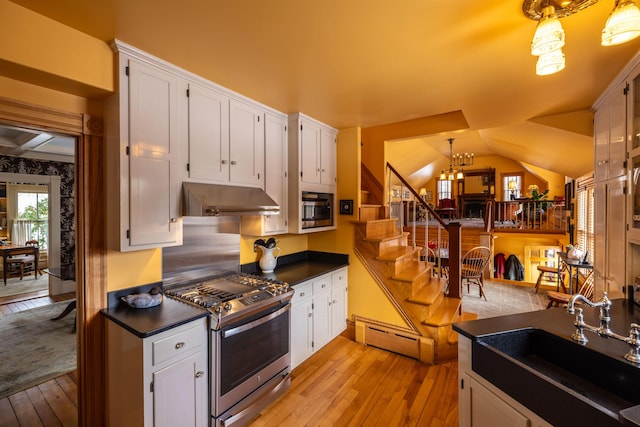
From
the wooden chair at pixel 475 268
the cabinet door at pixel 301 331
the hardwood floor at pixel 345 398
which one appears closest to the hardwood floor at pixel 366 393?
the hardwood floor at pixel 345 398

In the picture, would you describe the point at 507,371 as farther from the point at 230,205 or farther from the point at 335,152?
the point at 335,152

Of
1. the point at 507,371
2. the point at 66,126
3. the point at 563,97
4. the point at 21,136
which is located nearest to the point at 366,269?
the point at 507,371

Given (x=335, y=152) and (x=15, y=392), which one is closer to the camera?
(x=15, y=392)

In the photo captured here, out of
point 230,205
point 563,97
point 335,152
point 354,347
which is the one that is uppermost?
point 563,97

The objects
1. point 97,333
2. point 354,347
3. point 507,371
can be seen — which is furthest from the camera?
point 354,347

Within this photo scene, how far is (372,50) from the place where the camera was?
6.07ft

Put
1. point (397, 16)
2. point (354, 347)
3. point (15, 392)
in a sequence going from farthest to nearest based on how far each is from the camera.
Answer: point (354, 347) < point (15, 392) < point (397, 16)

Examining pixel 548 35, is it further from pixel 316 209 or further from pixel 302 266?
pixel 302 266

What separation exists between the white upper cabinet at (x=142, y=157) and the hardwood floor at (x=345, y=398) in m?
1.64

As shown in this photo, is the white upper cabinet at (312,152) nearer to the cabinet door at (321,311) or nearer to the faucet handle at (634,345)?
the cabinet door at (321,311)

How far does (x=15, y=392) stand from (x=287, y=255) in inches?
109

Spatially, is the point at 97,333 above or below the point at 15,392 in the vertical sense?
above

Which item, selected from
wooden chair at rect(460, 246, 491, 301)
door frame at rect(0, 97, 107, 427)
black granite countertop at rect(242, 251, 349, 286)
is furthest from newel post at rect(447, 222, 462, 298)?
door frame at rect(0, 97, 107, 427)

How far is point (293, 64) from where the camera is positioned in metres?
2.04
